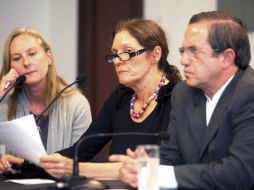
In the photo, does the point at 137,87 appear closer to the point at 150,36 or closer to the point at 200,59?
the point at 150,36

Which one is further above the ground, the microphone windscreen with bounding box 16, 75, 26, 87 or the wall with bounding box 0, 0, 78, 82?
the wall with bounding box 0, 0, 78, 82

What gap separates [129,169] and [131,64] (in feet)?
2.70

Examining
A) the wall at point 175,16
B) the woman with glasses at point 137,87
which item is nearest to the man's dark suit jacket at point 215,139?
the woman with glasses at point 137,87

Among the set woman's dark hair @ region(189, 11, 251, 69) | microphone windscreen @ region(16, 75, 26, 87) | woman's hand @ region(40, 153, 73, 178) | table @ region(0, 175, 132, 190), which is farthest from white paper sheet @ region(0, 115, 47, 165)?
woman's dark hair @ region(189, 11, 251, 69)

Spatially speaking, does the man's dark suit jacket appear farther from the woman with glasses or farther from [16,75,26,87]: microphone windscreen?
[16,75,26,87]: microphone windscreen

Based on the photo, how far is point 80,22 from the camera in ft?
14.0

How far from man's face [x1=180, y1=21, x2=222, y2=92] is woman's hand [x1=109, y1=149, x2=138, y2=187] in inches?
16.2

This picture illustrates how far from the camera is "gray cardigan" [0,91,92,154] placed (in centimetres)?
282

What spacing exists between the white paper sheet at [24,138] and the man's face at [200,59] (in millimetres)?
641

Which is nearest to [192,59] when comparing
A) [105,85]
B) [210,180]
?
[210,180]

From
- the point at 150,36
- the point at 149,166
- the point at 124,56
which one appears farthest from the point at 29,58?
the point at 149,166

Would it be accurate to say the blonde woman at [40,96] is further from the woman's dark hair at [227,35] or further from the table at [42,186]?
A: the woman's dark hair at [227,35]

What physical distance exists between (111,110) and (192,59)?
0.77 meters

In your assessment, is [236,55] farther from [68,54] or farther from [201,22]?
[68,54]
